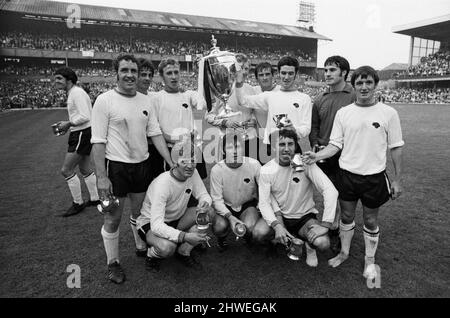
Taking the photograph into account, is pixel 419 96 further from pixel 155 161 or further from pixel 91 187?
pixel 155 161

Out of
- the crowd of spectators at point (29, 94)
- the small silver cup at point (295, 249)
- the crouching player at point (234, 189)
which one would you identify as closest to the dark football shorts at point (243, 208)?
the crouching player at point (234, 189)

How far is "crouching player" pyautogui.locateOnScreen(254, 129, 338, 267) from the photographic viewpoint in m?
3.44

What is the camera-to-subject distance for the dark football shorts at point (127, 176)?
329cm

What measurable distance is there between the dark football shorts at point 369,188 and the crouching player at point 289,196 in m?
0.18

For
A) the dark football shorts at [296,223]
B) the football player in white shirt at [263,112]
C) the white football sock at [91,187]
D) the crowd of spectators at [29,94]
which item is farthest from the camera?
the crowd of spectators at [29,94]

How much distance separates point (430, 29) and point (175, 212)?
5483 cm

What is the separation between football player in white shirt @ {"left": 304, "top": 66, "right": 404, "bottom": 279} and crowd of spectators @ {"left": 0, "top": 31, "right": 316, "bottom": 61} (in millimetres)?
34841

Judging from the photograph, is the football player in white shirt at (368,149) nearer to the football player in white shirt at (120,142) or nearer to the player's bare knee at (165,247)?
the player's bare knee at (165,247)

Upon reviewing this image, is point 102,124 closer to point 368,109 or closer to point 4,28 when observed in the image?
point 368,109

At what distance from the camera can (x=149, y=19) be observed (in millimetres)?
40000

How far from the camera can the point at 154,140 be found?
3.56 m

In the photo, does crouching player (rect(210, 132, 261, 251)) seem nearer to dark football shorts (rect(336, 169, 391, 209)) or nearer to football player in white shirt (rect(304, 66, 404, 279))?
football player in white shirt (rect(304, 66, 404, 279))

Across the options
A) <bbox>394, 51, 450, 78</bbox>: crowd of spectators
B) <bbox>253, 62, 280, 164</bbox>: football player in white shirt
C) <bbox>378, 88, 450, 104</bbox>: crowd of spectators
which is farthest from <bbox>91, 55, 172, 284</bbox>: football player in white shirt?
<bbox>394, 51, 450, 78</bbox>: crowd of spectators

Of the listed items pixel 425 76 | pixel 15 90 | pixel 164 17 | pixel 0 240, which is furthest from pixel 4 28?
pixel 425 76
